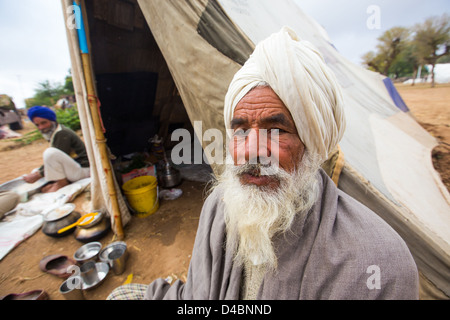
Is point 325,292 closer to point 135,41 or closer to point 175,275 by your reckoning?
point 175,275

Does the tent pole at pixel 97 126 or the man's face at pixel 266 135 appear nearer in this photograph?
the man's face at pixel 266 135

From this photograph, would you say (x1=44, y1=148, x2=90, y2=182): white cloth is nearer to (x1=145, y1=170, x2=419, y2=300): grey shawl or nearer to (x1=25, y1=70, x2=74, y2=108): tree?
(x1=145, y1=170, x2=419, y2=300): grey shawl

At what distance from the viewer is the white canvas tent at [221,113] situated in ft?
4.55

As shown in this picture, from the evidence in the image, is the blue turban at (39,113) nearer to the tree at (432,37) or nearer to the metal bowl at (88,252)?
the metal bowl at (88,252)

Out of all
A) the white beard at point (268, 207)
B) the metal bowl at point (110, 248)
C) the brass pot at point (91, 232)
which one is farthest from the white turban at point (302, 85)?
the brass pot at point (91, 232)

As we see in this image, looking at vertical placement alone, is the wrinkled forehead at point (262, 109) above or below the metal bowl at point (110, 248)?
above

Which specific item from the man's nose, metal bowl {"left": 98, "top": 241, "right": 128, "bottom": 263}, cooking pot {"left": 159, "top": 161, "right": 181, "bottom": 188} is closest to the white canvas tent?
metal bowl {"left": 98, "top": 241, "right": 128, "bottom": 263}

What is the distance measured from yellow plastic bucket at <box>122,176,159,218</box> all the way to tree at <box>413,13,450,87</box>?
3072 centimetres

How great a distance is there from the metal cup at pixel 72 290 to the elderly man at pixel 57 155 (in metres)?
2.76

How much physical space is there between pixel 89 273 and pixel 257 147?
2.65 m

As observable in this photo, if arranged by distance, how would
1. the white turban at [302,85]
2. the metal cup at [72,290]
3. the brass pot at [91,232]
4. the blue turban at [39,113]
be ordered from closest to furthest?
the white turban at [302,85] < the metal cup at [72,290] < the brass pot at [91,232] < the blue turban at [39,113]

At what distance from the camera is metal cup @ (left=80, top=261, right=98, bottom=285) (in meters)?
2.22
